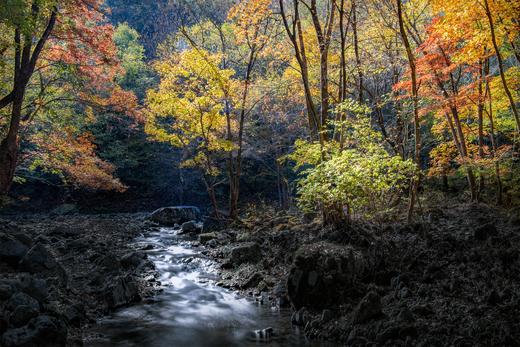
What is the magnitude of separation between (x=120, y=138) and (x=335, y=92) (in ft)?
66.9

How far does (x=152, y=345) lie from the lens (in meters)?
5.88

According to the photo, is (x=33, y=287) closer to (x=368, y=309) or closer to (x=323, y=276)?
(x=323, y=276)

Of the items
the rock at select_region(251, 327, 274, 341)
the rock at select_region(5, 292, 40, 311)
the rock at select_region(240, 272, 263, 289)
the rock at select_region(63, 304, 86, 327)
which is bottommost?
the rock at select_region(251, 327, 274, 341)

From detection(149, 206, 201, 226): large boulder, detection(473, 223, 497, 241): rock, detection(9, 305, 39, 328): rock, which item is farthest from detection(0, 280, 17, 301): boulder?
detection(149, 206, 201, 226): large boulder

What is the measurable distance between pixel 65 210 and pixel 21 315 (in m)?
24.1

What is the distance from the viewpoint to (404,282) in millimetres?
6797

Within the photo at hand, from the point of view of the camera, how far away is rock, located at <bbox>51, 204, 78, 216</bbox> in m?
26.3

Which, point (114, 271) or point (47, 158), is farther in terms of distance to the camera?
point (47, 158)

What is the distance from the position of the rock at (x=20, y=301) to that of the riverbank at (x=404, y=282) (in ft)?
13.7

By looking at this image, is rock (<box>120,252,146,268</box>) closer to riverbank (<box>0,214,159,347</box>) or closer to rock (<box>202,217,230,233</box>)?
riverbank (<box>0,214,159,347</box>)

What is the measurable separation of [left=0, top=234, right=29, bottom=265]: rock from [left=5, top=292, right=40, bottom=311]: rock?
235cm

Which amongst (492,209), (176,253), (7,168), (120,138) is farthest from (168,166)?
(492,209)

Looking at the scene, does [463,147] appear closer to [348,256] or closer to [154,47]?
[348,256]

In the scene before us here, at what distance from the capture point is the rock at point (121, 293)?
727 centimetres
